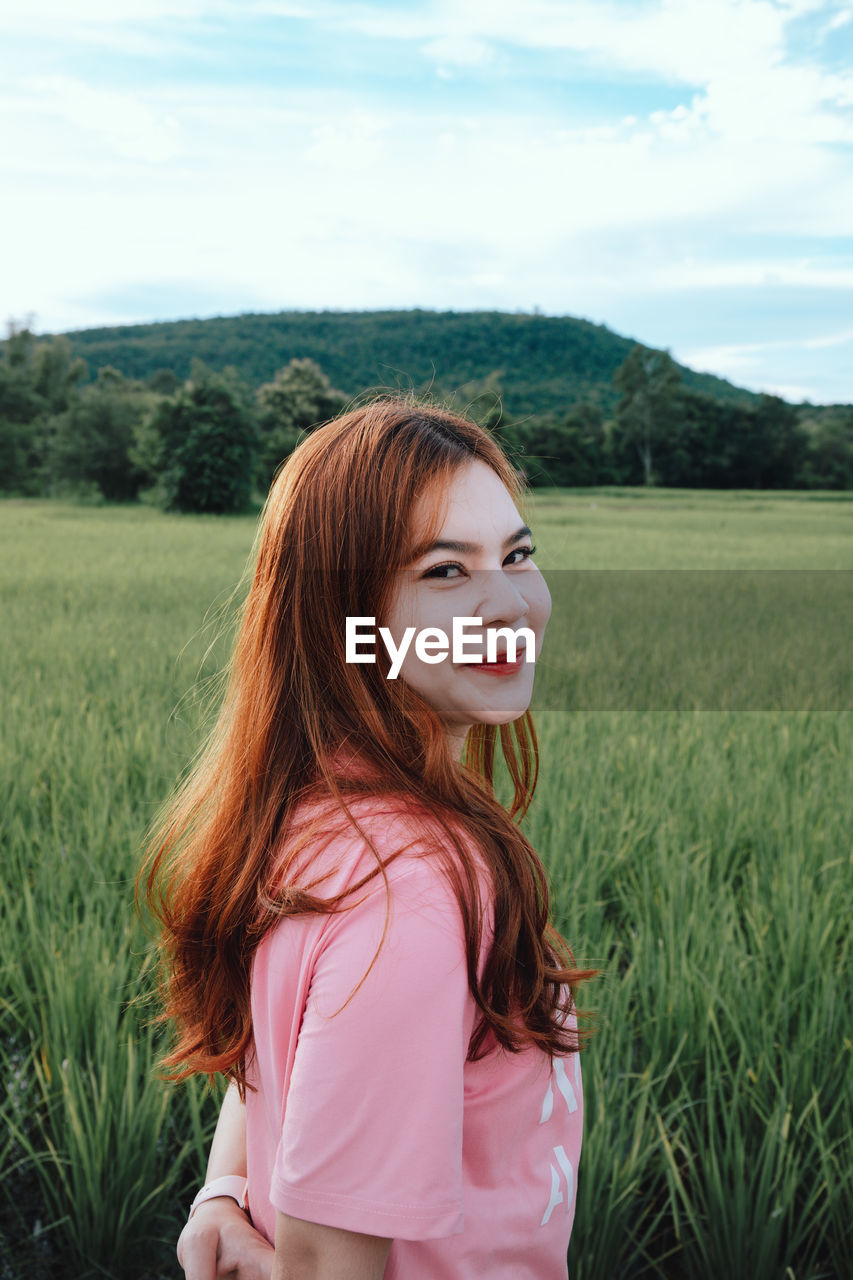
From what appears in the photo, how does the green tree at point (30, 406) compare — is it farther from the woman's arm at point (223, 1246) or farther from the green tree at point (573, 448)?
the woman's arm at point (223, 1246)

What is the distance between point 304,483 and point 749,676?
16.0ft

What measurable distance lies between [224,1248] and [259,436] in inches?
1140

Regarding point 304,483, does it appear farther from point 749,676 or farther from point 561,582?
point 561,582

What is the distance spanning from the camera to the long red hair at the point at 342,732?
70cm

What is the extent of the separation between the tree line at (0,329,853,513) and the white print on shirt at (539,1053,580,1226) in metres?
27.9

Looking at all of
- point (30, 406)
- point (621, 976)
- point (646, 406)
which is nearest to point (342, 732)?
point (621, 976)

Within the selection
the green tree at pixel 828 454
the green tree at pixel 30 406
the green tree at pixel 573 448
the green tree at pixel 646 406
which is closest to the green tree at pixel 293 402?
the green tree at pixel 30 406

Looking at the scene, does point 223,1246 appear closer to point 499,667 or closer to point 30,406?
point 499,667

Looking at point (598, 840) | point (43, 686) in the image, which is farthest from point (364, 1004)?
point (43, 686)

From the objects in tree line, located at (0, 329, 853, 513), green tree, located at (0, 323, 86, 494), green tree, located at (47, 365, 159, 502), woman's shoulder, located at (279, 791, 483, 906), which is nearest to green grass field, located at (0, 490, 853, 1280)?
woman's shoulder, located at (279, 791, 483, 906)

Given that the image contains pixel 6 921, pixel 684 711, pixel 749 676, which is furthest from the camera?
pixel 749 676

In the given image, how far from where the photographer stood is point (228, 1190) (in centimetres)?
85

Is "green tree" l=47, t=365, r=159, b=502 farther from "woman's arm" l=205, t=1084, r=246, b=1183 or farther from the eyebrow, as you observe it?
the eyebrow

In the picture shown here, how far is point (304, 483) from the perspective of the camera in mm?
767
